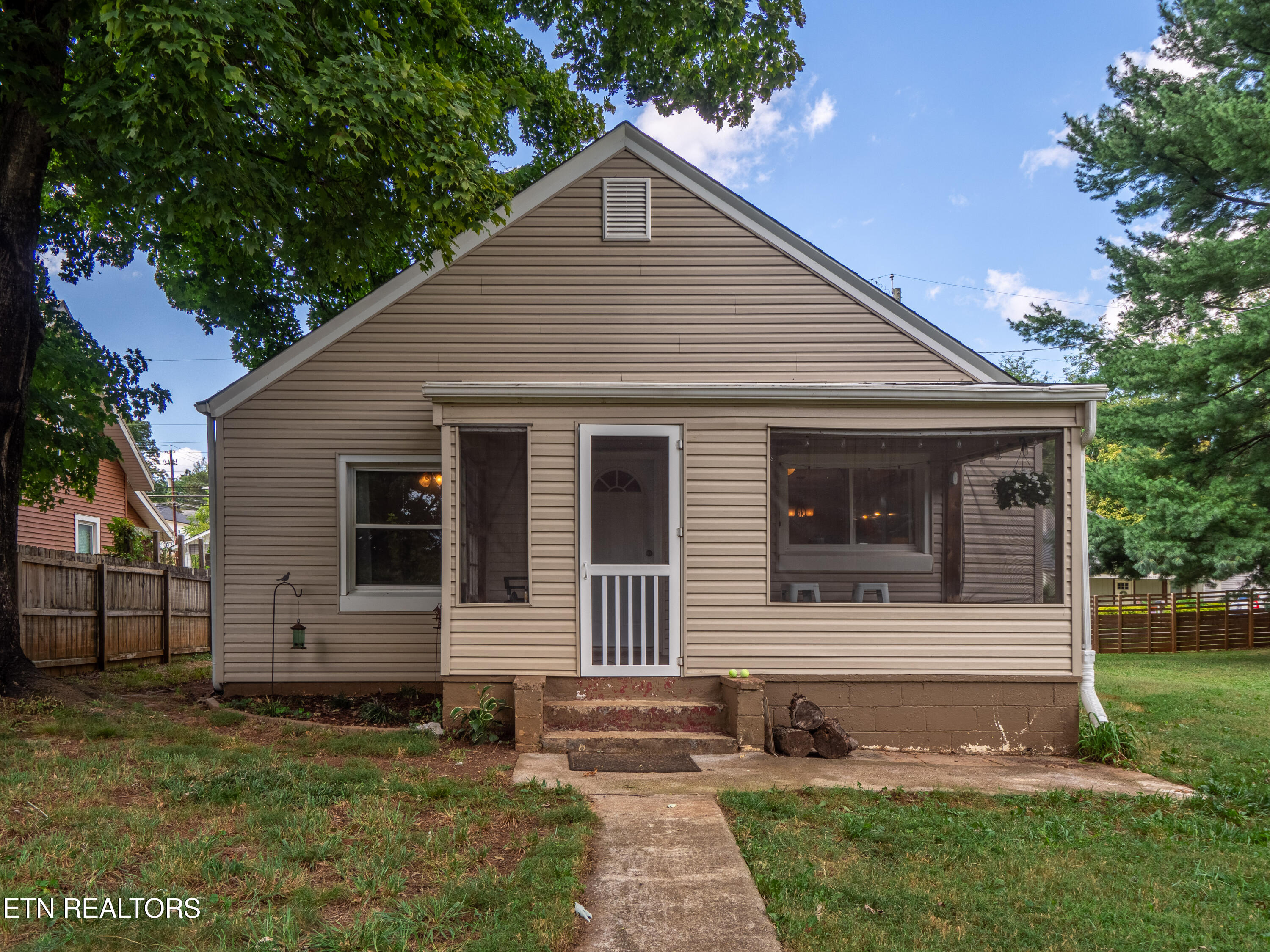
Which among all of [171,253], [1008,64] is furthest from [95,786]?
[1008,64]

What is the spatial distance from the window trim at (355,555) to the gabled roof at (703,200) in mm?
1236

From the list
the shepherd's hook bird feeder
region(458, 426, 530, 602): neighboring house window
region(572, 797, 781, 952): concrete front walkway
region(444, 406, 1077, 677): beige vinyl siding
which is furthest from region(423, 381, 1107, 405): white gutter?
region(572, 797, 781, 952): concrete front walkway

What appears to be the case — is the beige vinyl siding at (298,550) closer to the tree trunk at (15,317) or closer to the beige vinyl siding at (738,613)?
the tree trunk at (15,317)

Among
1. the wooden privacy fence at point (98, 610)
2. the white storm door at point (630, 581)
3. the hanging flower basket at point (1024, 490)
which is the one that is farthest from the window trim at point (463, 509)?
the wooden privacy fence at point (98, 610)

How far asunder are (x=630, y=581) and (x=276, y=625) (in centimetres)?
405

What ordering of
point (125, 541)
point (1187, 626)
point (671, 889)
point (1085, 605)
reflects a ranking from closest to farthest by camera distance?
point (671, 889)
point (1085, 605)
point (125, 541)
point (1187, 626)

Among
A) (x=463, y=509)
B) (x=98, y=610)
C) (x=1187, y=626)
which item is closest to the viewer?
(x=463, y=509)

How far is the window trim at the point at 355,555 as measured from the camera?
27.1ft

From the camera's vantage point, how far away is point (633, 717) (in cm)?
650

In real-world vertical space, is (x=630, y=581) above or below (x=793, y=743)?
above

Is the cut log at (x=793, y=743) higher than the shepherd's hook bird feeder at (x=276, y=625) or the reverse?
the reverse

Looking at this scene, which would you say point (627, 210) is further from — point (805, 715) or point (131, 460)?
point (131, 460)

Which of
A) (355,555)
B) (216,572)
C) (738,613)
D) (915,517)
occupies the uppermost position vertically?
(915,517)

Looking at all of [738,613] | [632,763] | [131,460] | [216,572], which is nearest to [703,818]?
[632,763]
